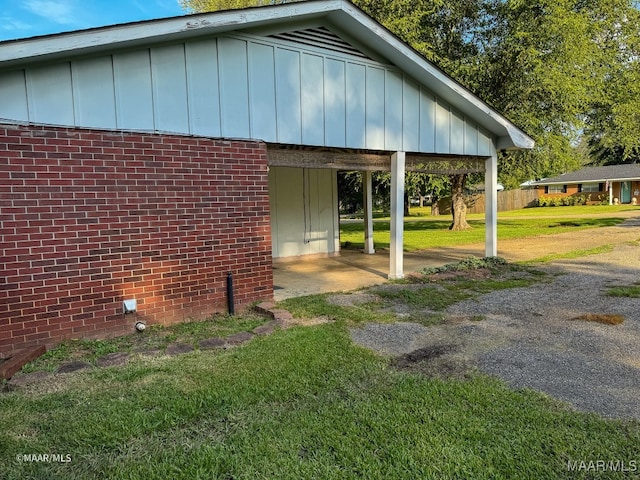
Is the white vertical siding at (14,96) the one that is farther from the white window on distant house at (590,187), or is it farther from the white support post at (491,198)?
the white window on distant house at (590,187)

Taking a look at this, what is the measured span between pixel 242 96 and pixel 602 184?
49622 mm

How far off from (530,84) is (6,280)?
15990 millimetres

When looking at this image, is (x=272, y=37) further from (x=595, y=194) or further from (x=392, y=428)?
(x=595, y=194)

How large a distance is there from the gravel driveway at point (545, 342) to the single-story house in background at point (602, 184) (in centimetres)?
4344

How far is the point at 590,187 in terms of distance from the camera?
46.0m

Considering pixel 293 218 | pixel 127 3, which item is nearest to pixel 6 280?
pixel 293 218

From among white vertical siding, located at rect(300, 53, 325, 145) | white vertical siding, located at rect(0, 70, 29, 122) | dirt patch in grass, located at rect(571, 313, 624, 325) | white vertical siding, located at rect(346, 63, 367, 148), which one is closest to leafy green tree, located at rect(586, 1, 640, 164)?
white vertical siding, located at rect(346, 63, 367, 148)

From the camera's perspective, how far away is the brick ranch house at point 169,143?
173 inches

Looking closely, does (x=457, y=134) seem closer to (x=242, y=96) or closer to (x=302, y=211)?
(x=302, y=211)

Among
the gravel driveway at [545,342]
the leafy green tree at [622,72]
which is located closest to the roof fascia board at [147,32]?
the gravel driveway at [545,342]

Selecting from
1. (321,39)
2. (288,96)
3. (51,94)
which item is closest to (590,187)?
(321,39)

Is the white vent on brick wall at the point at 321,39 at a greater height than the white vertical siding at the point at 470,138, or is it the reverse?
the white vent on brick wall at the point at 321,39

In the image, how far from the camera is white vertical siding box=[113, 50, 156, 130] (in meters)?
4.90

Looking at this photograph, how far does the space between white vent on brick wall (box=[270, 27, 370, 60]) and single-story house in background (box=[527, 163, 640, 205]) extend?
44.8 meters
